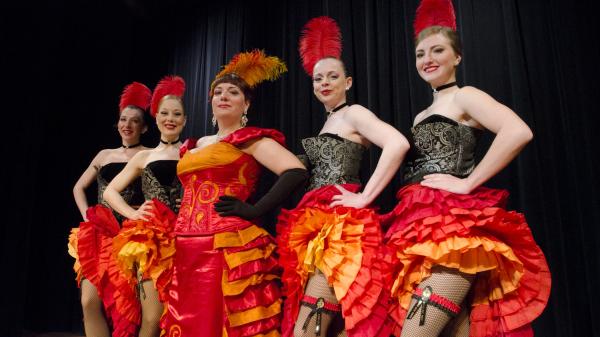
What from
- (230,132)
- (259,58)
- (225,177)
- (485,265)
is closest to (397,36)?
(259,58)

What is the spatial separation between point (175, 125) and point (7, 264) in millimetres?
2876

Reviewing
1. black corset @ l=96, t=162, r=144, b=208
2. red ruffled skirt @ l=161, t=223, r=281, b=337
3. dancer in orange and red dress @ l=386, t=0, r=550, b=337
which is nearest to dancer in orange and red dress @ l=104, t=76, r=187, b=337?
black corset @ l=96, t=162, r=144, b=208

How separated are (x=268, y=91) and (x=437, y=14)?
1.95 m

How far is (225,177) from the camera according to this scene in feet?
7.06

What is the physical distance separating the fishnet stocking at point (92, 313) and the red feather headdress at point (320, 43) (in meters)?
1.85

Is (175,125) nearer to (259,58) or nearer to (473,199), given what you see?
(259,58)

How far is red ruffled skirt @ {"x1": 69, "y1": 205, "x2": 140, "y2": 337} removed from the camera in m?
2.49

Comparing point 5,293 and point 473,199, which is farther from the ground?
point 473,199

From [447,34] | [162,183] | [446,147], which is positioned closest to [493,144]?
[446,147]

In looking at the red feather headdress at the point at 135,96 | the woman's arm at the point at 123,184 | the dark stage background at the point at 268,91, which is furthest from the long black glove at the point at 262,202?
the red feather headdress at the point at 135,96

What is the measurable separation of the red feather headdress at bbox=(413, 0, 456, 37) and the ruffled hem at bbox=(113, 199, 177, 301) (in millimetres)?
1560

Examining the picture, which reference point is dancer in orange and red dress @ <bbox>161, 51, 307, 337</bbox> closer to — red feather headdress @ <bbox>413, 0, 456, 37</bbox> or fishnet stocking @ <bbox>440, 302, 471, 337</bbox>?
fishnet stocking @ <bbox>440, 302, 471, 337</bbox>

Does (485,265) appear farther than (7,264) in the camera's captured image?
No

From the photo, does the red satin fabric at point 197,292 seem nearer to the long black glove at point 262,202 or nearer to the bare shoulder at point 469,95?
the long black glove at point 262,202
